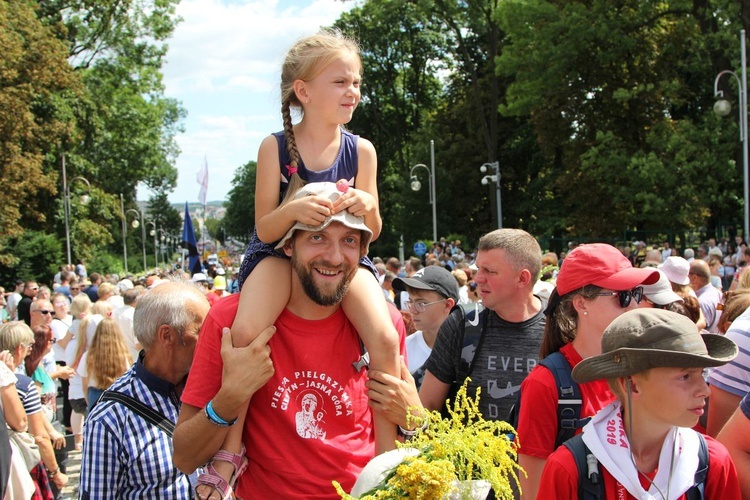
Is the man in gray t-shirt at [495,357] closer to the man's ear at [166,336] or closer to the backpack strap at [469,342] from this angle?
the backpack strap at [469,342]

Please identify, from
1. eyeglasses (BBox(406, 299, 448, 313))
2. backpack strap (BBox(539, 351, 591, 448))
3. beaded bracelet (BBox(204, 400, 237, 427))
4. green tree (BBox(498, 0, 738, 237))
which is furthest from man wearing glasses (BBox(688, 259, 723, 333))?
green tree (BBox(498, 0, 738, 237))

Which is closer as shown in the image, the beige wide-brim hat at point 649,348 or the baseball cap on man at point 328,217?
the beige wide-brim hat at point 649,348

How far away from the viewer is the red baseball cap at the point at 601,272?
3283mm

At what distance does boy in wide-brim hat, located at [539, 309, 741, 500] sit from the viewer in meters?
2.45

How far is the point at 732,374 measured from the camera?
11.5ft

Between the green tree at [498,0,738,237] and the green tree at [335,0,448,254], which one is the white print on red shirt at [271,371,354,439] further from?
the green tree at [335,0,448,254]

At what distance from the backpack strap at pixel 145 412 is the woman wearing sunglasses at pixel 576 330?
1.52m

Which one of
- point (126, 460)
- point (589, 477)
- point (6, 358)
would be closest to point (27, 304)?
point (6, 358)

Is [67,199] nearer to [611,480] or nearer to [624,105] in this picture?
[624,105]

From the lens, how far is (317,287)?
2.84m

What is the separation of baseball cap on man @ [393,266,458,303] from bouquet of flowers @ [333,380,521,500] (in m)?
3.33

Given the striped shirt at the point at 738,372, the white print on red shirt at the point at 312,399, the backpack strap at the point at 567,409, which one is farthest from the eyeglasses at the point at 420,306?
the white print on red shirt at the point at 312,399

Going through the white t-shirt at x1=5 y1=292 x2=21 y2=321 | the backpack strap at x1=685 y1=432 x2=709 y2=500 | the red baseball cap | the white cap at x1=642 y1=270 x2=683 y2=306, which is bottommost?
the white t-shirt at x1=5 y1=292 x2=21 y2=321

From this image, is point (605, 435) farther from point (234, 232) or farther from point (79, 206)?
point (234, 232)
